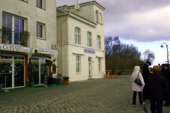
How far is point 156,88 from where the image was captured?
9.68m

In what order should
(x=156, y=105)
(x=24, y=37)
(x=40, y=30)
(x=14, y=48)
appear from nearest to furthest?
(x=156, y=105) → (x=14, y=48) → (x=24, y=37) → (x=40, y=30)

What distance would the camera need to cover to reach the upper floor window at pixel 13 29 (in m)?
22.4

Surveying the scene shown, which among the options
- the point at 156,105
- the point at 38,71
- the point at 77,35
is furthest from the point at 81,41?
the point at 156,105

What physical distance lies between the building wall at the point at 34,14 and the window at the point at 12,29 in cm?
38

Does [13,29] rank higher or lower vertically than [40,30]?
lower

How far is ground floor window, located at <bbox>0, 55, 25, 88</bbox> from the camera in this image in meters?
21.8

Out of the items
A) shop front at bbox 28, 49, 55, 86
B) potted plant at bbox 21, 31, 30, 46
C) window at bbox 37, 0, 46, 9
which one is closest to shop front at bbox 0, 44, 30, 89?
shop front at bbox 28, 49, 55, 86

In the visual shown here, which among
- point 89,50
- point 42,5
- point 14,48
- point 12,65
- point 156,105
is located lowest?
point 156,105

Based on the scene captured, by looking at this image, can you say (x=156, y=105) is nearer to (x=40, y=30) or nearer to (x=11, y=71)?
(x=11, y=71)

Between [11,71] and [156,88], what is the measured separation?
48.5 ft

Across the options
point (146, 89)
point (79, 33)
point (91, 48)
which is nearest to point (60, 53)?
point (79, 33)

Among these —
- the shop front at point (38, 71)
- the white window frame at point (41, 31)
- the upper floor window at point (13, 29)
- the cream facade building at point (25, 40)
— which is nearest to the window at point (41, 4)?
the cream facade building at point (25, 40)

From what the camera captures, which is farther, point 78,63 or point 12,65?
point 78,63

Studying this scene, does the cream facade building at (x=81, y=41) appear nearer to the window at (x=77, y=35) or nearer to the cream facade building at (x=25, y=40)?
the window at (x=77, y=35)
